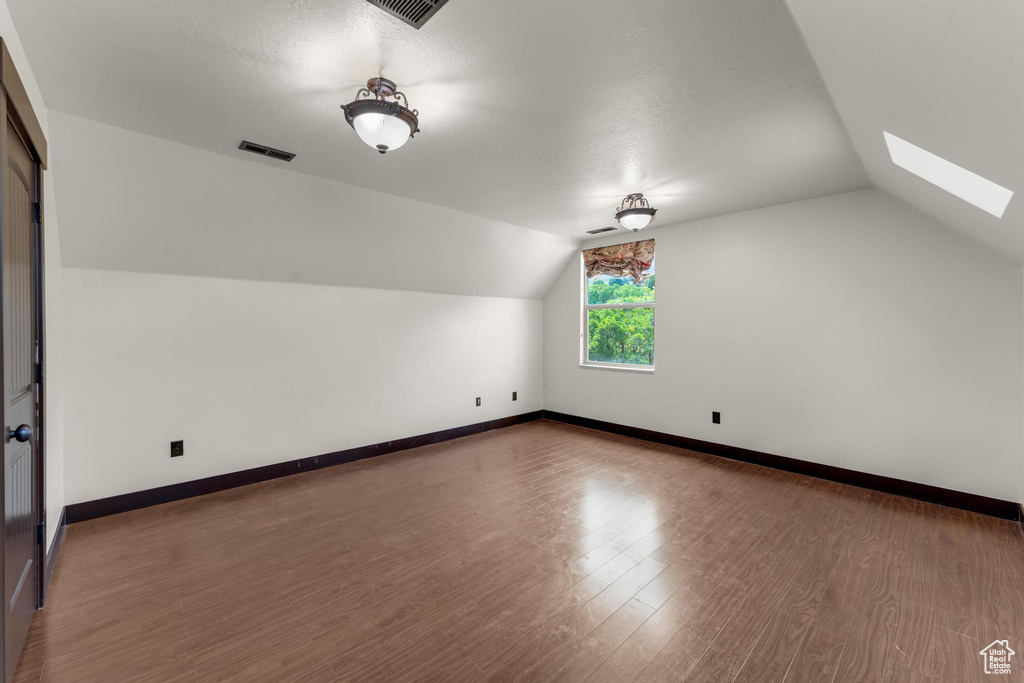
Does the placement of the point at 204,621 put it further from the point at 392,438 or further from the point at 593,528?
the point at 392,438

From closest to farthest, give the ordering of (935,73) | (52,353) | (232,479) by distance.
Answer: (935,73) < (52,353) < (232,479)

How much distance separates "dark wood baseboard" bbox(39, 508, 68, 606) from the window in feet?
17.2

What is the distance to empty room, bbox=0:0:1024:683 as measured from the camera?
1737 millimetres

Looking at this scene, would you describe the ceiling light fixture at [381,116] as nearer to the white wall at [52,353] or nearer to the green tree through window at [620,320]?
the white wall at [52,353]

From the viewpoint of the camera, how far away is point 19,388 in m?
1.77

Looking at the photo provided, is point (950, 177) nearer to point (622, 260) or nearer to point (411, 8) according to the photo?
point (411, 8)

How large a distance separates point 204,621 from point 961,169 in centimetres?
448

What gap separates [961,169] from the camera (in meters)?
2.20

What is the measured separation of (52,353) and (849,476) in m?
6.13

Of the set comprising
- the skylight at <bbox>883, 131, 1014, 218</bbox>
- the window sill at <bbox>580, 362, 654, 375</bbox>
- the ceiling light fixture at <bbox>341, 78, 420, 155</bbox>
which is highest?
the ceiling light fixture at <bbox>341, 78, 420, 155</bbox>

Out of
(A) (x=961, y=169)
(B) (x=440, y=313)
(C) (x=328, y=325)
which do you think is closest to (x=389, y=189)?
(C) (x=328, y=325)
